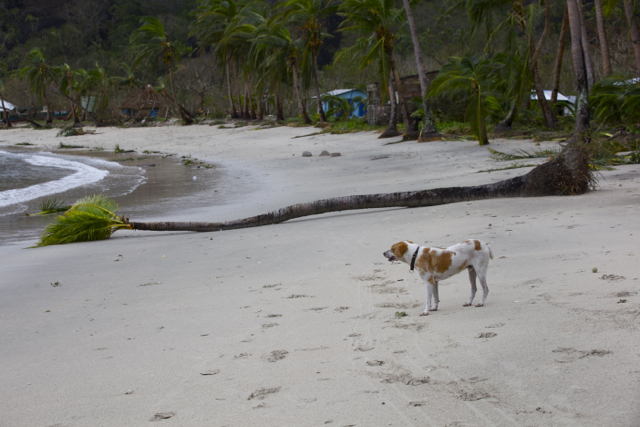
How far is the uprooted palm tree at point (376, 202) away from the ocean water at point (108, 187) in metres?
1.28

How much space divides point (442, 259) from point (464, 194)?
4.53 meters

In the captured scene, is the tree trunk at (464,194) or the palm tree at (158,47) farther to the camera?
the palm tree at (158,47)

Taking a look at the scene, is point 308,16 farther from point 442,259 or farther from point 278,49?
point 442,259

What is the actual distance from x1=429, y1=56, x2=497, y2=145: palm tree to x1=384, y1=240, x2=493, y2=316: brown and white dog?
13.0 metres

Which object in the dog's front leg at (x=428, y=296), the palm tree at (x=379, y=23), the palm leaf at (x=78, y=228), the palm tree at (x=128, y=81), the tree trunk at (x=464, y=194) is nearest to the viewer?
the dog's front leg at (x=428, y=296)

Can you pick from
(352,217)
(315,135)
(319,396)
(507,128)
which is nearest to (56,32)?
(315,135)

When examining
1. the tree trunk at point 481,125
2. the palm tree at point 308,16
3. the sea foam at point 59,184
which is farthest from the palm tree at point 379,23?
the sea foam at point 59,184

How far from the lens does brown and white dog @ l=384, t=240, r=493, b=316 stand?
377 cm

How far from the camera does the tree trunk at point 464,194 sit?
7.55m

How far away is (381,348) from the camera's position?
3.25 m

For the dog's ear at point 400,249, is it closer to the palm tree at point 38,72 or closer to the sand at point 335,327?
the sand at point 335,327

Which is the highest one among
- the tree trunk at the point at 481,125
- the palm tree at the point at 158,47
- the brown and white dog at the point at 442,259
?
the palm tree at the point at 158,47

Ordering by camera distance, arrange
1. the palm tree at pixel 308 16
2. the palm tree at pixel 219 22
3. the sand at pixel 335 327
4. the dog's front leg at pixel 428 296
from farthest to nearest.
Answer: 1. the palm tree at pixel 219 22
2. the palm tree at pixel 308 16
3. the dog's front leg at pixel 428 296
4. the sand at pixel 335 327

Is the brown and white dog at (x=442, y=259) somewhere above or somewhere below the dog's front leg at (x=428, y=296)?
above
